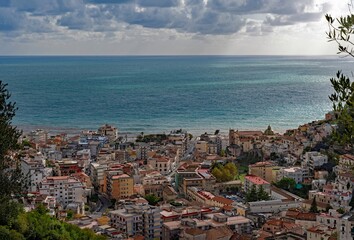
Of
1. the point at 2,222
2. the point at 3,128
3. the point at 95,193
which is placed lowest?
the point at 95,193

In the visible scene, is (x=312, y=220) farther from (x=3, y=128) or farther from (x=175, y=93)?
(x=175, y=93)

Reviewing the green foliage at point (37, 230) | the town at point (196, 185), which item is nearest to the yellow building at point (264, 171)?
the town at point (196, 185)

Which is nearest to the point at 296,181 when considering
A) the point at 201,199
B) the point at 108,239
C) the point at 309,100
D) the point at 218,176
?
the point at 218,176

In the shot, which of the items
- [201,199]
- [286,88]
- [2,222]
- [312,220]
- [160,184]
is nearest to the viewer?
[2,222]

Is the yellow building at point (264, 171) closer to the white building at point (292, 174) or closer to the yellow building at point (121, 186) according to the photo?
the white building at point (292, 174)

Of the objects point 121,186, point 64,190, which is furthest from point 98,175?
point 64,190

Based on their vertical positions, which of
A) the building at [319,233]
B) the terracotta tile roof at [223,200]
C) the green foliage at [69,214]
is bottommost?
the terracotta tile roof at [223,200]

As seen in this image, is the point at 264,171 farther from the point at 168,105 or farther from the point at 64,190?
the point at 168,105
